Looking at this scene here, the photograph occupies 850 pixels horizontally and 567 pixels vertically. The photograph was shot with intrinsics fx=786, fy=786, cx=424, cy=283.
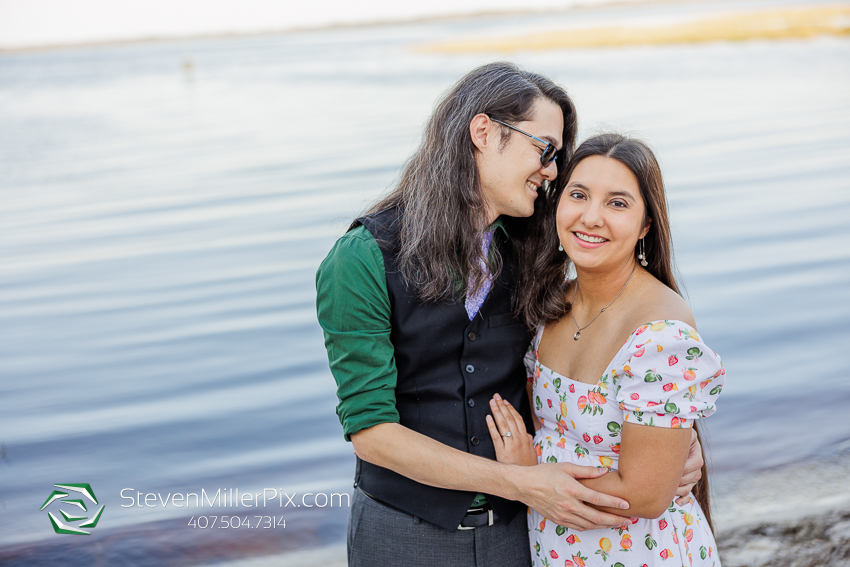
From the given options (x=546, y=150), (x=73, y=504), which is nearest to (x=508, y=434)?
(x=546, y=150)

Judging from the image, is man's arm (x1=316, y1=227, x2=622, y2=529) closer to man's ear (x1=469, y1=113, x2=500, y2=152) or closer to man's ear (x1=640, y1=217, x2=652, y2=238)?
man's ear (x1=469, y1=113, x2=500, y2=152)

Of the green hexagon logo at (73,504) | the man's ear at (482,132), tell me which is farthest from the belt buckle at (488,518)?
the green hexagon logo at (73,504)

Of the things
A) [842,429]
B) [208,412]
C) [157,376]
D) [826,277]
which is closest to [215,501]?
[208,412]

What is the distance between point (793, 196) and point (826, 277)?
344 centimetres

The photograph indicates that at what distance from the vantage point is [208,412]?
5836 millimetres

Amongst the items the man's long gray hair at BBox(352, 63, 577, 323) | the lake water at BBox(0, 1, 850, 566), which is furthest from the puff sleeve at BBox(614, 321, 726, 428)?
the lake water at BBox(0, 1, 850, 566)

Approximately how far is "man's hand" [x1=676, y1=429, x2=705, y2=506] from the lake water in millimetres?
1031

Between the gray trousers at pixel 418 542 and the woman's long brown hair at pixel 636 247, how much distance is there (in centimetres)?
59

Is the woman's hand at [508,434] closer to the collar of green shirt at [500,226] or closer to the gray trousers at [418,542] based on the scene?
the gray trousers at [418,542]

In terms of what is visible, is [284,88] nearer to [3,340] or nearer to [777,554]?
[3,340]

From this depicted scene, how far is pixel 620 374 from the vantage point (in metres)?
1.97

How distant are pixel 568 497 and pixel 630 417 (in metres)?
0.26

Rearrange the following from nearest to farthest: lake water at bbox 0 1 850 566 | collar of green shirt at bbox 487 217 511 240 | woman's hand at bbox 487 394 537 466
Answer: woman's hand at bbox 487 394 537 466 → collar of green shirt at bbox 487 217 511 240 → lake water at bbox 0 1 850 566

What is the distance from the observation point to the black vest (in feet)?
6.67
